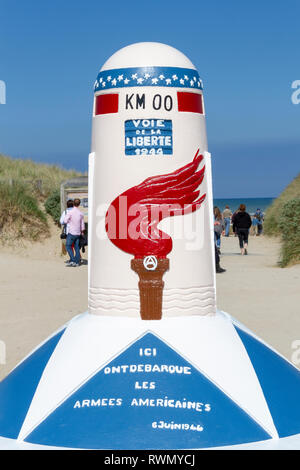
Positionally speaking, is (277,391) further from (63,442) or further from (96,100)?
(96,100)

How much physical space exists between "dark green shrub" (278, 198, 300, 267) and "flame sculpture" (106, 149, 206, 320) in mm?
12383

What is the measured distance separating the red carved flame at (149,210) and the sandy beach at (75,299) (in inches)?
133

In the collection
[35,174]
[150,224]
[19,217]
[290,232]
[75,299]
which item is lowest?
[75,299]

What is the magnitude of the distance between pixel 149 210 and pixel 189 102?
727 mm

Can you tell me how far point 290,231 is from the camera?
52.0 feet

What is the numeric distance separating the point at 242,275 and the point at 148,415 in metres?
10.7

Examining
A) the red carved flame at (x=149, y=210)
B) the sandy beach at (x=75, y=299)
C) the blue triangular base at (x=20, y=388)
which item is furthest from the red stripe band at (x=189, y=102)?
the sandy beach at (x=75, y=299)

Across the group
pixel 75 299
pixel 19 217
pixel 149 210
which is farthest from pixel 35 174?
pixel 149 210

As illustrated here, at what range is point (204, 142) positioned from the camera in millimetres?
3848

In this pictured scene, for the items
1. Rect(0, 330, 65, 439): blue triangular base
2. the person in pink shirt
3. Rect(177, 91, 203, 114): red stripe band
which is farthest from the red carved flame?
the person in pink shirt

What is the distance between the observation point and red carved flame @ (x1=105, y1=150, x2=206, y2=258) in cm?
365

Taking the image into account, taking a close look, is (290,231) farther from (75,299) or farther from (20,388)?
(20,388)

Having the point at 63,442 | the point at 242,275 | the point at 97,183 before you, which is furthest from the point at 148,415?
the point at 242,275

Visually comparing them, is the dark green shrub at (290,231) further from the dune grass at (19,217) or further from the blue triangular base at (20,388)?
the blue triangular base at (20,388)
